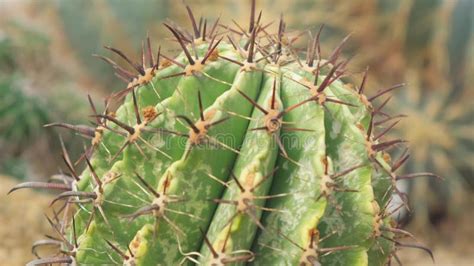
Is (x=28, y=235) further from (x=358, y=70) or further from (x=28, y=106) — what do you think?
(x=358, y=70)

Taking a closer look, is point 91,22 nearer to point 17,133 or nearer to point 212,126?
point 17,133

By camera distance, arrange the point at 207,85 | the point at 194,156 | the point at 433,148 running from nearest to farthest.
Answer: the point at 194,156, the point at 207,85, the point at 433,148

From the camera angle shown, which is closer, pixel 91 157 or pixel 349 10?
pixel 91 157

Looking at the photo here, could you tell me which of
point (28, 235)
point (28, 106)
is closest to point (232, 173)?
point (28, 235)

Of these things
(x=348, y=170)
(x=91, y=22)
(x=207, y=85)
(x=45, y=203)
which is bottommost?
(x=45, y=203)

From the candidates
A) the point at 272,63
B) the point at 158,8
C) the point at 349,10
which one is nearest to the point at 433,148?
the point at 349,10

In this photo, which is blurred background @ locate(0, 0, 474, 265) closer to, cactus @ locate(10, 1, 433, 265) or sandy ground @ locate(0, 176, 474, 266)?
sandy ground @ locate(0, 176, 474, 266)
